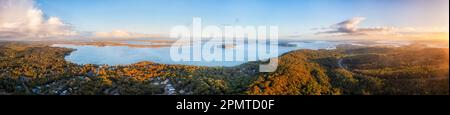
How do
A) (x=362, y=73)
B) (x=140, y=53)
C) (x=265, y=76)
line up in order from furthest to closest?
(x=140, y=53) → (x=265, y=76) → (x=362, y=73)

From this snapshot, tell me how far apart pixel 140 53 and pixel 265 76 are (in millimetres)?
2888

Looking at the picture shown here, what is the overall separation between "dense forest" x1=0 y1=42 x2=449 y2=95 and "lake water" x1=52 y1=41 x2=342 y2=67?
14 cm

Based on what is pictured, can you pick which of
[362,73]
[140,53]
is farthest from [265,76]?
[140,53]

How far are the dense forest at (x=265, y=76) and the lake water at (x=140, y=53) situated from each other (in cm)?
14

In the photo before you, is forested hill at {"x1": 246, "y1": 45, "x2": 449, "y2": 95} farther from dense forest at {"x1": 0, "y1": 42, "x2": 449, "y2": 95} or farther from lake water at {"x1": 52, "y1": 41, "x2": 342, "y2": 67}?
lake water at {"x1": 52, "y1": 41, "x2": 342, "y2": 67}

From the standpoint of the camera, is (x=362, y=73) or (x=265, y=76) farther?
(x=265, y=76)

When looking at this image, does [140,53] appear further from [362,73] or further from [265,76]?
[362,73]

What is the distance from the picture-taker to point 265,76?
19.9 ft

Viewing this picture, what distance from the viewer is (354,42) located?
20.9ft

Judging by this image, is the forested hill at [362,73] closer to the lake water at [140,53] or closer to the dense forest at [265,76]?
the dense forest at [265,76]
